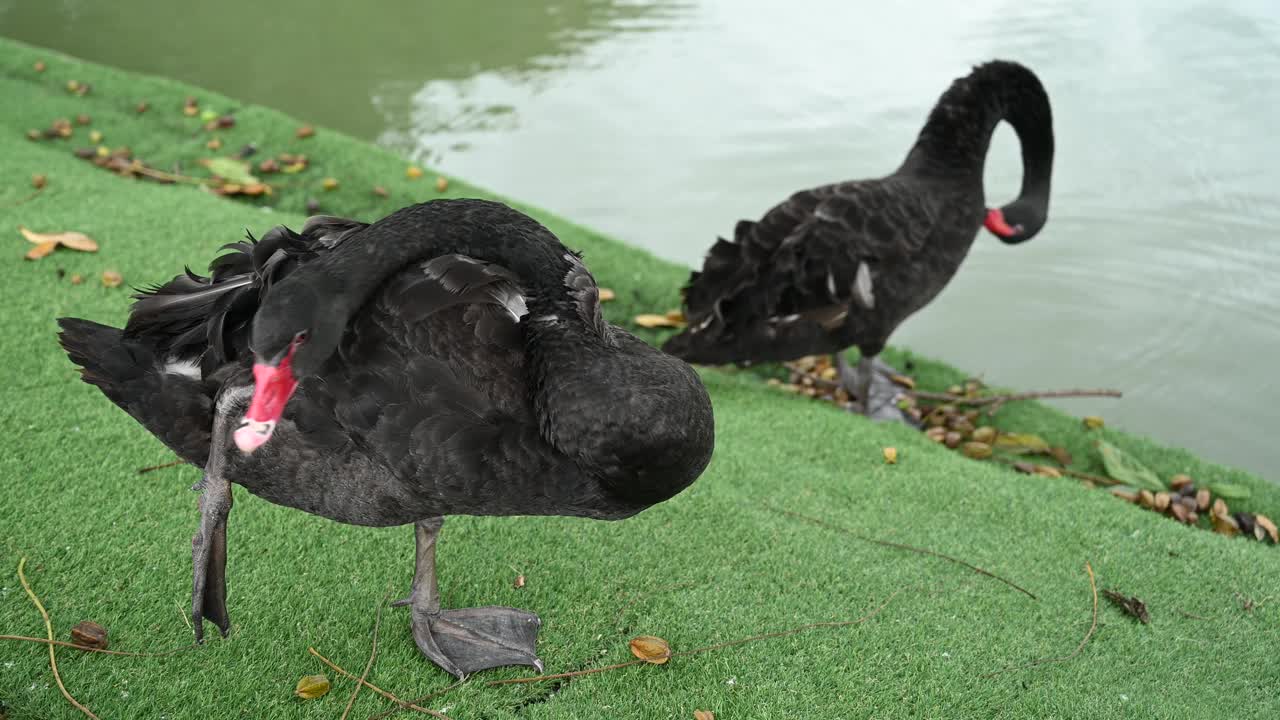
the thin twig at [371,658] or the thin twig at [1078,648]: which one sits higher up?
the thin twig at [1078,648]

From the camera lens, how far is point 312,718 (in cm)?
205

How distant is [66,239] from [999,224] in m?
3.81

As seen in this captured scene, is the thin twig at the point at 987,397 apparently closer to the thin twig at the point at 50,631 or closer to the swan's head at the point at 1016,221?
the swan's head at the point at 1016,221

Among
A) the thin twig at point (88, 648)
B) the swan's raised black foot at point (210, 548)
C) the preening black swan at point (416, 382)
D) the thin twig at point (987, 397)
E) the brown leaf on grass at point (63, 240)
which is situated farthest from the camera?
the thin twig at point (987, 397)

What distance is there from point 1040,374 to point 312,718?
3836 mm

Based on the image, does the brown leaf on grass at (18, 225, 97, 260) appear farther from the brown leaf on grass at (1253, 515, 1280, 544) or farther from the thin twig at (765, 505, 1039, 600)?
the brown leaf on grass at (1253, 515, 1280, 544)

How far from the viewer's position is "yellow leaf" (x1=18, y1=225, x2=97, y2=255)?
12.2 ft

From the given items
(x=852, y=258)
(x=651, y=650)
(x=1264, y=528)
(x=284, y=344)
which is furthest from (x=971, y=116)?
(x=284, y=344)

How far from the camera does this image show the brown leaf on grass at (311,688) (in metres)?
2.10

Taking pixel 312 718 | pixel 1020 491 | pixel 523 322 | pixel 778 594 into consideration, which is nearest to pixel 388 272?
pixel 523 322

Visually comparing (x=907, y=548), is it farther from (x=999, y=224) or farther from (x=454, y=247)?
(x=999, y=224)

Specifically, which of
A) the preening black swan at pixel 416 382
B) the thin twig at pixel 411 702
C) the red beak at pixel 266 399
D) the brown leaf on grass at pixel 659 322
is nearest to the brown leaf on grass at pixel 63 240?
the preening black swan at pixel 416 382

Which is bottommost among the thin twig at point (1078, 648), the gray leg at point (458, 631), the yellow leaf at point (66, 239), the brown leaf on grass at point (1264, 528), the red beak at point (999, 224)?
the yellow leaf at point (66, 239)

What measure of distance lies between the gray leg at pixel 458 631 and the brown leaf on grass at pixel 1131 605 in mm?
1561
